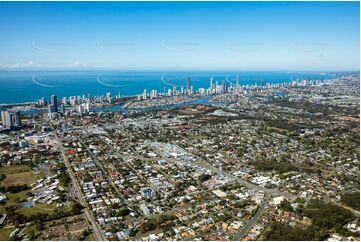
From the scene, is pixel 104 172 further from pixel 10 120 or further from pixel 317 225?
pixel 10 120

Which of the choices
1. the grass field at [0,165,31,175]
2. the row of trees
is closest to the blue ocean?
the grass field at [0,165,31,175]

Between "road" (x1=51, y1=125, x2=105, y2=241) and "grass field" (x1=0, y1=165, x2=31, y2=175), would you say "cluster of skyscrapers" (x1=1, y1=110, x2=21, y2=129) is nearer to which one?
"road" (x1=51, y1=125, x2=105, y2=241)

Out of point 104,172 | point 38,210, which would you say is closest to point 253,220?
point 38,210

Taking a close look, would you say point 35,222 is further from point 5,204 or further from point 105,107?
point 105,107

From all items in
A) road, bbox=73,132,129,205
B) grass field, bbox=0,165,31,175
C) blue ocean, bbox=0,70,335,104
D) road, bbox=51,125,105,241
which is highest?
blue ocean, bbox=0,70,335,104

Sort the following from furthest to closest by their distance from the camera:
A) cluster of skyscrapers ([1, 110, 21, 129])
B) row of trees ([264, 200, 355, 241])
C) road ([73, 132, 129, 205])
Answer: cluster of skyscrapers ([1, 110, 21, 129]) → road ([73, 132, 129, 205]) → row of trees ([264, 200, 355, 241])

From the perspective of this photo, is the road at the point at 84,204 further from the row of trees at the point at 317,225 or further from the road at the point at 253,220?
the row of trees at the point at 317,225

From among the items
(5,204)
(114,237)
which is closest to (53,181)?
(5,204)

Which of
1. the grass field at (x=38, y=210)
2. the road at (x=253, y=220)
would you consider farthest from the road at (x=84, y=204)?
the road at (x=253, y=220)

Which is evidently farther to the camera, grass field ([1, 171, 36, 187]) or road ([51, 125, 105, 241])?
grass field ([1, 171, 36, 187])
